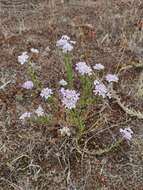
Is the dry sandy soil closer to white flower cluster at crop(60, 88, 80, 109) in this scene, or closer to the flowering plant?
the flowering plant

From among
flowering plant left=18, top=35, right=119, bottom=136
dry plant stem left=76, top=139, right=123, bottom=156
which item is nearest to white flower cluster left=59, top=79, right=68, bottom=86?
flowering plant left=18, top=35, right=119, bottom=136

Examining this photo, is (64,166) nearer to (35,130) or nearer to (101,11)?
(35,130)

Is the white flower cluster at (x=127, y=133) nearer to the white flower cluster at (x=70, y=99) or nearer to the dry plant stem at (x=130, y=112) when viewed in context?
the dry plant stem at (x=130, y=112)

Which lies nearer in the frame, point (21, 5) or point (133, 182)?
point (133, 182)

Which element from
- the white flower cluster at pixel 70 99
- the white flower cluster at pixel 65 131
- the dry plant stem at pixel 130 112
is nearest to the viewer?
the white flower cluster at pixel 70 99

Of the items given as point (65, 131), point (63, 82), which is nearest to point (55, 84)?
point (63, 82)

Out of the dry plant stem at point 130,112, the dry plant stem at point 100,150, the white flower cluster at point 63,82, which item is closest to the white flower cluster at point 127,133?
the dry plant stem at point 100,150

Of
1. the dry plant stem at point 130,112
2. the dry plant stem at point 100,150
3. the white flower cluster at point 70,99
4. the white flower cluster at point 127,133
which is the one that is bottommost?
the dry plant stem at point 100,150

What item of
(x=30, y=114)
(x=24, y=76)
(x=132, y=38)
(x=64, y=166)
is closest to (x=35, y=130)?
(x=30, y=114)
